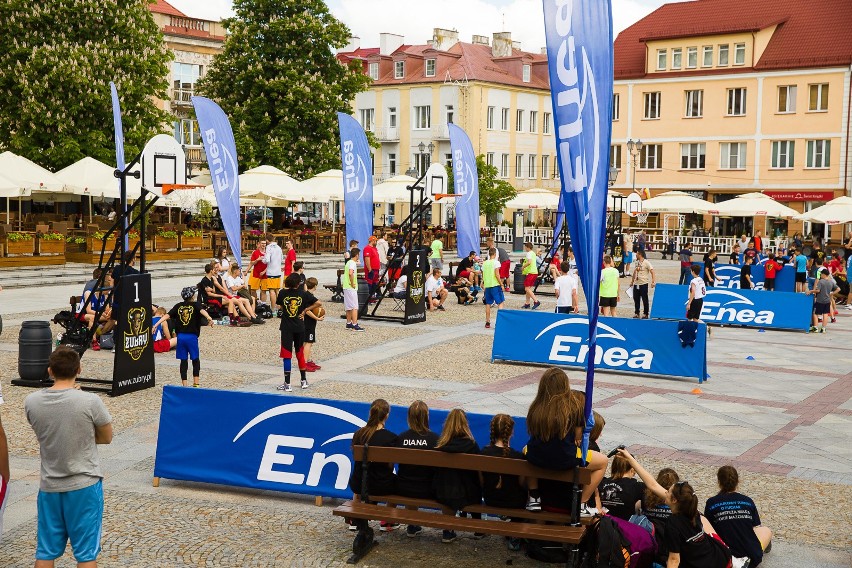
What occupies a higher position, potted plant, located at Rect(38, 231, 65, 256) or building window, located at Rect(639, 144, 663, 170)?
building window, located at Rect(639, 144, 663, 170)

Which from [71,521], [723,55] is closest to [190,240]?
[71,521]

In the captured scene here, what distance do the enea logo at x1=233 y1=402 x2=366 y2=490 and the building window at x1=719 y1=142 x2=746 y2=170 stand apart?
5799 cm

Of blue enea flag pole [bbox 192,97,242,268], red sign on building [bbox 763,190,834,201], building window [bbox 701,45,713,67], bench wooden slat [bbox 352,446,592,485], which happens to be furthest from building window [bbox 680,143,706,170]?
bench wooden slat [bbox 352,446,592,485]

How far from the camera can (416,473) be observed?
27.0 ft

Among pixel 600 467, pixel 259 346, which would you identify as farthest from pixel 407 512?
pixel 259 346

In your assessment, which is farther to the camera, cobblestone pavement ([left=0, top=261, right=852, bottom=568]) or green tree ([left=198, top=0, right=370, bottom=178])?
green tree ([left=198, top=0, right=370, bottom=178])

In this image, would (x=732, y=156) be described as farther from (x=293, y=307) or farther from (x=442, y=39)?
(x=293, y=307)

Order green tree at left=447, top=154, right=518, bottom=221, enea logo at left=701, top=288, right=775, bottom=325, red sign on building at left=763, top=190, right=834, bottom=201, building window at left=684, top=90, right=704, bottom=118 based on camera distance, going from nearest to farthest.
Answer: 1. enea logo at left=701, top=288, right=775, bottom=325
2. green tree at left=447, top=154, right=518, bottom=221
3. red sign on building at left=763, top=190, right=834, bottom=201
4. building window at left=684, top=90, right=704, bottom=118

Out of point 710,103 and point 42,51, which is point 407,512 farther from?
point 710,103

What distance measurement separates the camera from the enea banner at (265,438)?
363 inches

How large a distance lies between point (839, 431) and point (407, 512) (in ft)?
24.0

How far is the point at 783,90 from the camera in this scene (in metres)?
61.1

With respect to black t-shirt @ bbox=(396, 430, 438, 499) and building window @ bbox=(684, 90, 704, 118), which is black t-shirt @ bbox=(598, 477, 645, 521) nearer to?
black t-shirt @ bbox=(396, 430, 438, 499)

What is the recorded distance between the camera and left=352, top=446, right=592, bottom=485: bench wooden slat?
7.68 meters
